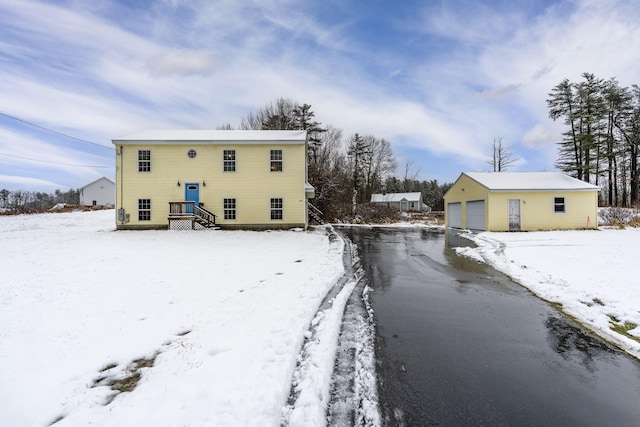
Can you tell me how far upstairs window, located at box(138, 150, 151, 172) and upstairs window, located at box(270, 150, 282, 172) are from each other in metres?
7.34

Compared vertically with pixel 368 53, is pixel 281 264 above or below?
below

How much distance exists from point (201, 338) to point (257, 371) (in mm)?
1255

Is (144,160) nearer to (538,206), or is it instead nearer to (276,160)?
(276,160)

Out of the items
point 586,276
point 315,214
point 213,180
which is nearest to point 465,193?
point 315,214

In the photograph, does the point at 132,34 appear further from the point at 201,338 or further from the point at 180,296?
the point at 201,338

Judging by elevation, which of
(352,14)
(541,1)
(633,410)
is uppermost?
(352,14)

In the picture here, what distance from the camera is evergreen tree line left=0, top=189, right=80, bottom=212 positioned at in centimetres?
5708

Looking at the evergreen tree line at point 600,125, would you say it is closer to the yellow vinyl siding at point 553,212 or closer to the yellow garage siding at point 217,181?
the yellow vinyl siding at point 553,212

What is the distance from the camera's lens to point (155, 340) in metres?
4.04

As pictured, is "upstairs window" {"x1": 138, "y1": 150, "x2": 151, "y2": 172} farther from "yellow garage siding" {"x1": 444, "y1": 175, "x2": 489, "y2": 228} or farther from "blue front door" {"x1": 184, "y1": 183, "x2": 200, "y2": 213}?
"yellow garage siding" {"x1": 444, "y1": 175, "x2": 489, "y2": 228}

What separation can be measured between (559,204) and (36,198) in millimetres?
88557

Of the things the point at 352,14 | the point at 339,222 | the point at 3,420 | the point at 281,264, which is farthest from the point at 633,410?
the point at 339,222

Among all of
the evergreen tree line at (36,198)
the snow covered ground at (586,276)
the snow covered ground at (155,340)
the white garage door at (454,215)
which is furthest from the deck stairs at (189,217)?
the evergreen tree line at (36,198)

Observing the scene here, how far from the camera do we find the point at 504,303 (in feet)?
19.4
